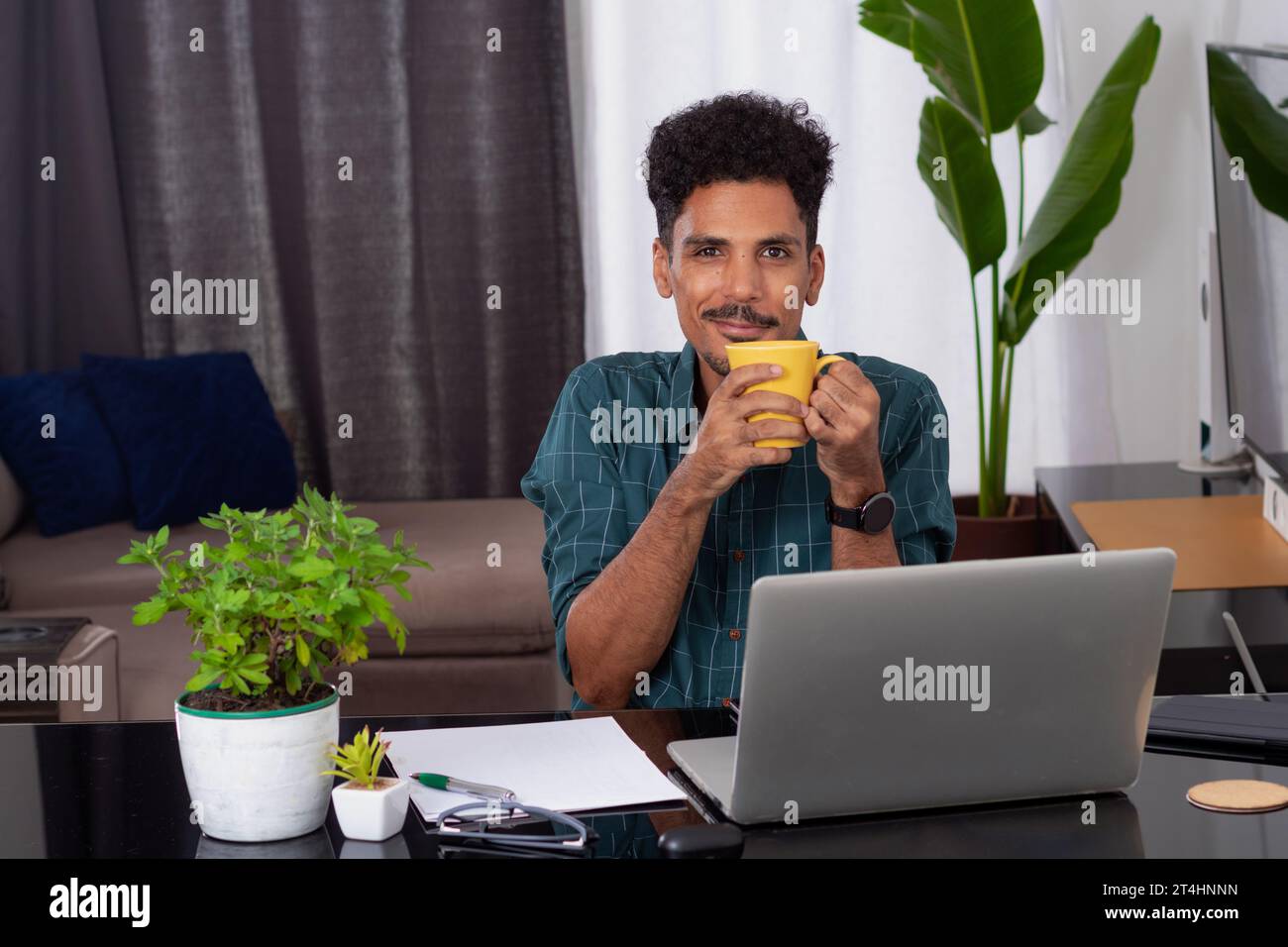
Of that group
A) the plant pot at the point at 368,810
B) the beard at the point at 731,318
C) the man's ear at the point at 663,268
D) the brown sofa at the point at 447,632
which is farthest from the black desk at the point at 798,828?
the brown sofa at the point at 447,632

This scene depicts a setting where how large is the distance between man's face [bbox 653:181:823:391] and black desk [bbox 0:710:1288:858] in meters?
0.58

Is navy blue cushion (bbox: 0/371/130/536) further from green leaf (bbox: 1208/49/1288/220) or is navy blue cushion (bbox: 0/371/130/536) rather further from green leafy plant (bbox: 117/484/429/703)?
green leaf (bbox: 1208/49/1288/220)

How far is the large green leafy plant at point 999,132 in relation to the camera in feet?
9.75

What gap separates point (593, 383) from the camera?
1.67 m

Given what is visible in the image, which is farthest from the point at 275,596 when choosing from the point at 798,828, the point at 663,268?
the point at 663,268

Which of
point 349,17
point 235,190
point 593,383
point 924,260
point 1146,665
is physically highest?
point 349,17

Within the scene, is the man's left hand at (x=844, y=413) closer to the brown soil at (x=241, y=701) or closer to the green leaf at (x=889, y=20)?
the brown soil at (x=241, y=701)

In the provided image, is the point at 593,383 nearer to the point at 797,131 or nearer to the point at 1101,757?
the point at 797,131

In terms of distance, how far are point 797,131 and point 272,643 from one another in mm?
926

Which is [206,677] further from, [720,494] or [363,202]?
[363,202]

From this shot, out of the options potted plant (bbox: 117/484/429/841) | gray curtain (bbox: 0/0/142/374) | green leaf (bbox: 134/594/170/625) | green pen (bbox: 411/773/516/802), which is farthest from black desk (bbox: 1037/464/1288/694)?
gray curtain (bbox: 0/0/142/374)

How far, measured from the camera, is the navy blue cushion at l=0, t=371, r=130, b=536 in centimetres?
327
